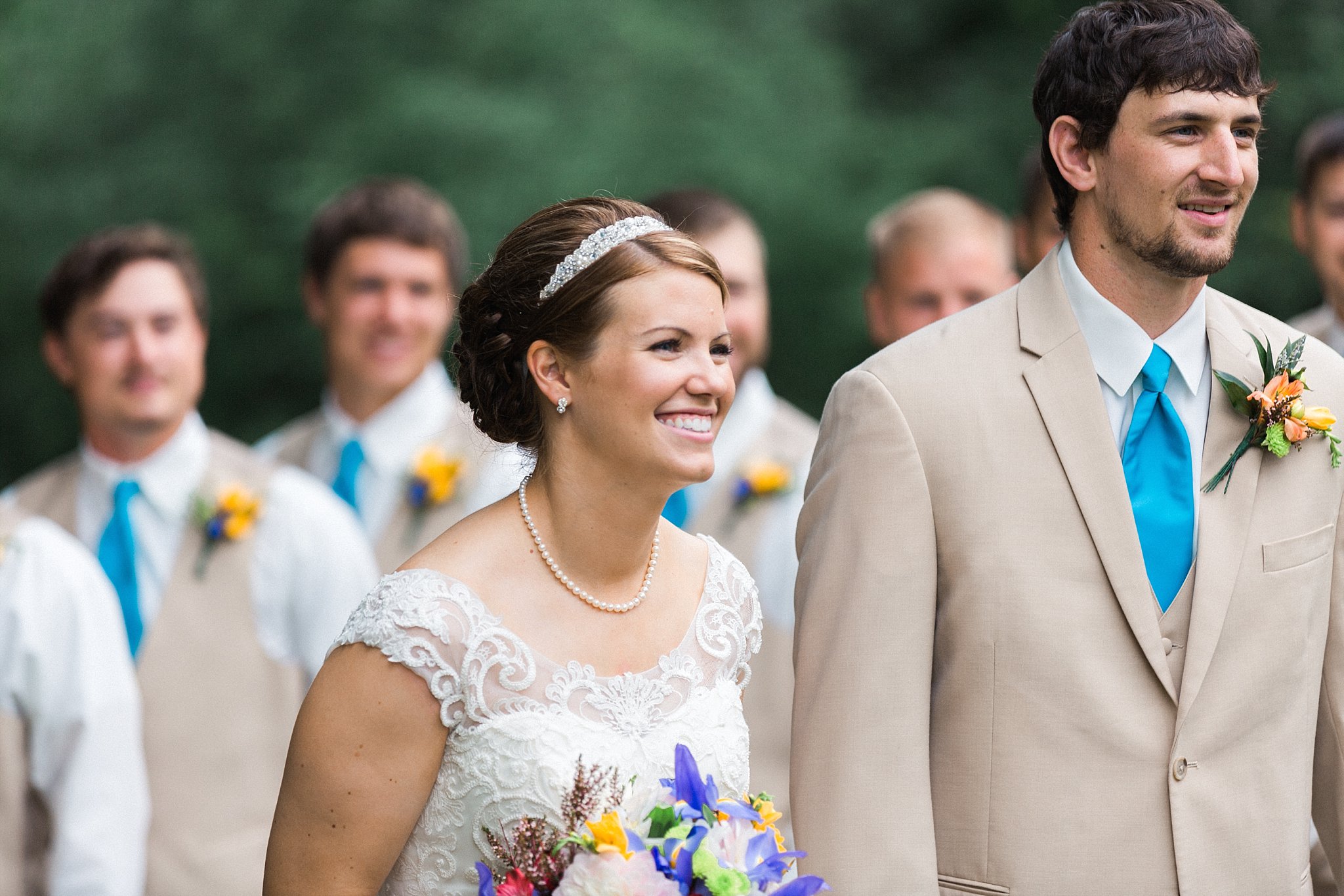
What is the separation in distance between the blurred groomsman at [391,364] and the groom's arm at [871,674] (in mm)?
2912

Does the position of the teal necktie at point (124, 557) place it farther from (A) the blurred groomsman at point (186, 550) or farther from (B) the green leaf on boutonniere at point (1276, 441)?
(B) the green leaf on boutonniere at point (1276, 441)

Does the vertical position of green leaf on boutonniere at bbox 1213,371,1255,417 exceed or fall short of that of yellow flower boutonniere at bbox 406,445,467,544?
it falls short

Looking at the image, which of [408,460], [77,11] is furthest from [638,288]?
[77,11]

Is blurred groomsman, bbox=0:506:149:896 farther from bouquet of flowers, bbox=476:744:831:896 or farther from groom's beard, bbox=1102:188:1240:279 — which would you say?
groom's beard, bbox=1102:188:1240:279

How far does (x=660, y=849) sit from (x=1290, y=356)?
160 cm

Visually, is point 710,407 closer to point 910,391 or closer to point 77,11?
point 910,391

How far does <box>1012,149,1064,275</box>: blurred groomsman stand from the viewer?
17.3 ft

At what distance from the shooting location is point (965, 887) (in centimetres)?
305

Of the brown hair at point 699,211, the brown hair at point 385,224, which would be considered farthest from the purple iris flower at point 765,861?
the brown hair at point 385,224

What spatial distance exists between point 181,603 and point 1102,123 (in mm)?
3312

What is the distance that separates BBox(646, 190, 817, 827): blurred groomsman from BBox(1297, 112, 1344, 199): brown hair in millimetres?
1839

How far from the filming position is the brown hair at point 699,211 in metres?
5.62

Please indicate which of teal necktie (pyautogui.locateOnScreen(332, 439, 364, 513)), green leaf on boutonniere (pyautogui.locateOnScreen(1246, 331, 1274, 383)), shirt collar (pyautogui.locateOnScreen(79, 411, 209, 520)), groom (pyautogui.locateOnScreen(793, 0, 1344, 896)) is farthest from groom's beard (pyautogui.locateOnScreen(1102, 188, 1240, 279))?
teal necktie (pyautogui.locateOnScreen(332, 439, 364, 513))

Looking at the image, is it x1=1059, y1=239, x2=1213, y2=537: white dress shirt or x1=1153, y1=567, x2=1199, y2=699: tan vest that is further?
x1=1059, y1=239, x2=1213, y2=537: white dress shirt
